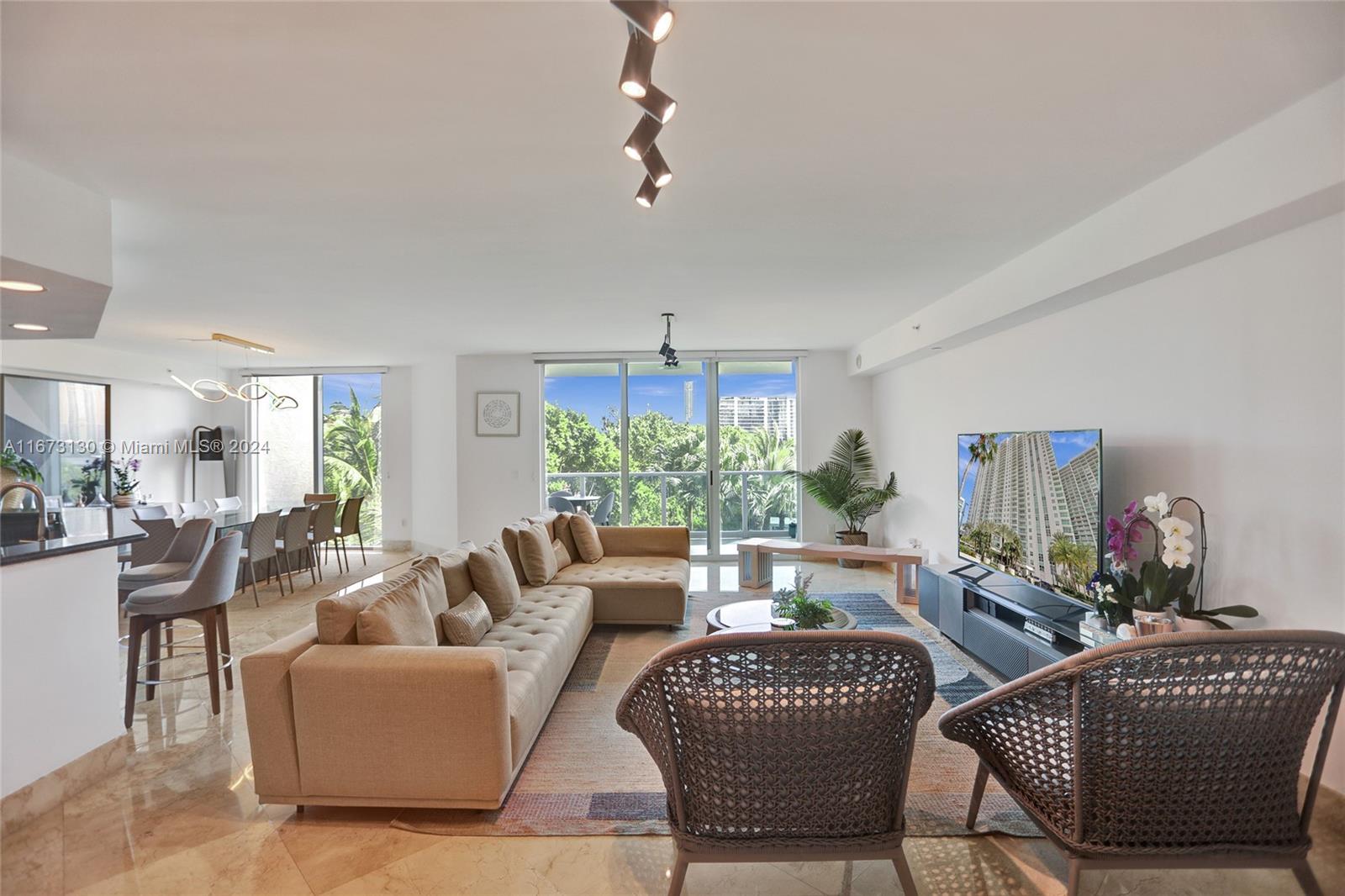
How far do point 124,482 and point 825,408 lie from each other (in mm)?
8190

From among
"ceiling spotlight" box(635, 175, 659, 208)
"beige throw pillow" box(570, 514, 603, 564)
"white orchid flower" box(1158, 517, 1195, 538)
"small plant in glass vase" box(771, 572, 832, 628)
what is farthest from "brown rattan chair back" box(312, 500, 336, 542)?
"white orchid flower" box(1158, 517, 1195, 538)

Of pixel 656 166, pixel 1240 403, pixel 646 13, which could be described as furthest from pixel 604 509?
pixel 646 13

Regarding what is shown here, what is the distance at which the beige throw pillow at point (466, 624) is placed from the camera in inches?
113

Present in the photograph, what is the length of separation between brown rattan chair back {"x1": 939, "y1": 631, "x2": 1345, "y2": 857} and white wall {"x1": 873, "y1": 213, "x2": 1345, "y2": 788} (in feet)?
2.97

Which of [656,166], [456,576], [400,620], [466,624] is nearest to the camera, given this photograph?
[656,166]

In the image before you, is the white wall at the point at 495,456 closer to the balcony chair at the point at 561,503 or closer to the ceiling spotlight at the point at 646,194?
the balcony chair at the point at 561,503

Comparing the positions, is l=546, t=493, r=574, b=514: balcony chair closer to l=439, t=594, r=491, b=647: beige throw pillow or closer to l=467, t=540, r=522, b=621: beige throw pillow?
l=467, t=540, r=522, b=621: beige throw pillow

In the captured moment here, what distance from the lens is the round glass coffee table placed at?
346 centimetres

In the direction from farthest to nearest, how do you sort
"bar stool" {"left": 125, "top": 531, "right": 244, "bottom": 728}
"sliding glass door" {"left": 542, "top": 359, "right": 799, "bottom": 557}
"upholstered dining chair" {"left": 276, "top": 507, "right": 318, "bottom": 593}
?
1. "sliding glass door" {"left": 542, "top": 359, "right": 799, "bottom": 557}
2. "upholstered dining chair" {"left": 276, "top": 507, "right": 318, "bottom": 593}
3. "bar stool" {"left": 125, "top": 531, "right": 244, "bottom": 728}

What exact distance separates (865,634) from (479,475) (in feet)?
22.0

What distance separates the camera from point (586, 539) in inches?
205

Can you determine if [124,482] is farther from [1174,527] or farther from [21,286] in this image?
[1174,527]

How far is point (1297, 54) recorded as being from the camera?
5.84 feet

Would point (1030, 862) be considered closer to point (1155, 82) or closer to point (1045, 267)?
point (1155, 82)
